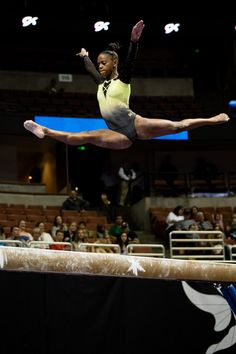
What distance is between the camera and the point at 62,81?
66.3 feet

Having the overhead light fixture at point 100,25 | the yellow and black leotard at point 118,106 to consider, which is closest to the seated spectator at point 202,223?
the overhead light fixture at point 100,25

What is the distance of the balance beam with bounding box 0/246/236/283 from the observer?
22.0ft

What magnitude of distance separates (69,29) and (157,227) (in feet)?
20.0

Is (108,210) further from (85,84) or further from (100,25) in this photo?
(85,84)

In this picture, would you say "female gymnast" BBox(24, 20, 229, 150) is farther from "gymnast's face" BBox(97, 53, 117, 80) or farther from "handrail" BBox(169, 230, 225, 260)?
"handrail" BBox(169, 230, 225, 260)

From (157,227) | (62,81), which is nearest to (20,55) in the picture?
(62,81)

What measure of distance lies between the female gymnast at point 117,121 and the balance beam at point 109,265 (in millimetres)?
1388

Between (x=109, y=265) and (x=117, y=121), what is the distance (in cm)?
182

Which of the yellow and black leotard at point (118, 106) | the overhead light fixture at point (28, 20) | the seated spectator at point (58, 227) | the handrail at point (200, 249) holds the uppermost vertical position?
the overhead light fixture at point (28, 20)

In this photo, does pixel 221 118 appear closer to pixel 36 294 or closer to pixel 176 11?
pixel 36 294

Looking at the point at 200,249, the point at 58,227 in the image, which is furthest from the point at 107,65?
the point at 58,227

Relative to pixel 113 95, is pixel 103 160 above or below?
above

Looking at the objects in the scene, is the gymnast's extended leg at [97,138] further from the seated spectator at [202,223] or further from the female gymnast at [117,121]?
the seated spectator at [202,223]

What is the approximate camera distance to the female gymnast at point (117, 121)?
593 cm
